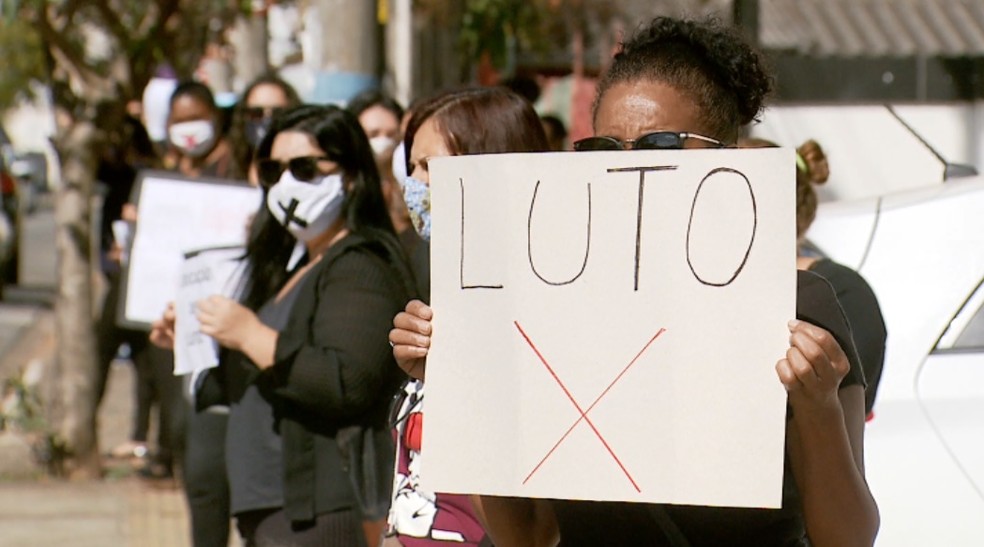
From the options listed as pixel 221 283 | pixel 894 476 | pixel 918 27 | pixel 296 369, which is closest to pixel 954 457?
pixel 894 476

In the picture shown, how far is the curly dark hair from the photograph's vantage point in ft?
7.86

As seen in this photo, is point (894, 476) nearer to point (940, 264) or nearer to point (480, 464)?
point (940, 264)

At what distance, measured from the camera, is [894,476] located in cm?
386

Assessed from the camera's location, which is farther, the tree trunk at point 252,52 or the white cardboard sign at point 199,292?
the tree trunk at point 252,52

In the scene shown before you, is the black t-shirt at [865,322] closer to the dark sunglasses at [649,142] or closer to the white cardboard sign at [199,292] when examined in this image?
the dark sunglasses at [649,142]

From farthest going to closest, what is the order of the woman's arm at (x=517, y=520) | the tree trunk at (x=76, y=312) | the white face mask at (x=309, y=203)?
the tree trunk at (x=76, y=312)
the white face mask at (x=309, y=203)
the woman's arm at (x=517, y=520)

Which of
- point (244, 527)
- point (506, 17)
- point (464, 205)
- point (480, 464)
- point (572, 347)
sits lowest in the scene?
point (244, 527)

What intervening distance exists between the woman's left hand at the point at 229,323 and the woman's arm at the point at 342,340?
0.11 metres

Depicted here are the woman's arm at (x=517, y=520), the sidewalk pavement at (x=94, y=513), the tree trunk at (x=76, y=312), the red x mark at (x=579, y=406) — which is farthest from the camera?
the tree trunk at (x=76, y=312)

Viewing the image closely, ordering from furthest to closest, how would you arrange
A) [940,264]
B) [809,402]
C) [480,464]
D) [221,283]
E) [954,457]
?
[221,283]
[940,264]
[954,457]
[480,464]
[809,402]

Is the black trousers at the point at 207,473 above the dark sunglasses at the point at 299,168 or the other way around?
the other way around

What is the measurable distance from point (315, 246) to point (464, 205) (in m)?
2.26

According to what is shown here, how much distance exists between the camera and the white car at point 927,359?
3767 millimetres

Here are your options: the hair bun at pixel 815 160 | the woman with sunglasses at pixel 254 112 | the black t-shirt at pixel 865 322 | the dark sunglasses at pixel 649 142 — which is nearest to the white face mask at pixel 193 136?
the woman with sunglasses at pixel 254 112
